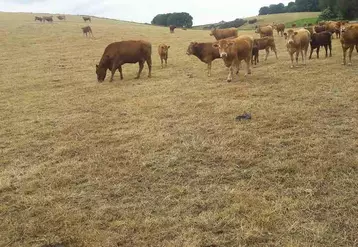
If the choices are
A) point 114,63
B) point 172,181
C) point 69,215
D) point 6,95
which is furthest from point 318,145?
point 6,95

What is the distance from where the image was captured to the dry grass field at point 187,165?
16.2 ft

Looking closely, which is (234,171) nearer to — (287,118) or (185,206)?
(185,206)

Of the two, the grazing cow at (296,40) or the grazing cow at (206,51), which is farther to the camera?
the grazing cow at (206,51)

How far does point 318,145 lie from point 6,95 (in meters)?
11.5

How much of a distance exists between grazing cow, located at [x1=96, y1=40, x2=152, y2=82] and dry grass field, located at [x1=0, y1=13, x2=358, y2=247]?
8.07 feet

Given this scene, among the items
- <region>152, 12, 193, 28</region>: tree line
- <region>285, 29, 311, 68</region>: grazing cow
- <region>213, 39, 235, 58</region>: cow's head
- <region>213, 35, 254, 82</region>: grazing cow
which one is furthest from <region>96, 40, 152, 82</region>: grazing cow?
<region>152, 12, 193, 28</region>: tree line

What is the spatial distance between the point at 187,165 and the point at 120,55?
990cm

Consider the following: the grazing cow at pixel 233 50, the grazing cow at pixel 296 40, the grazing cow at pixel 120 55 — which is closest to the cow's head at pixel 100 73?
the grazing cow at pixel 120 55

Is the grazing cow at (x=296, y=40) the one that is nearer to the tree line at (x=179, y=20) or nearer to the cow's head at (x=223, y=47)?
the cow's head at (x=223, y=47)

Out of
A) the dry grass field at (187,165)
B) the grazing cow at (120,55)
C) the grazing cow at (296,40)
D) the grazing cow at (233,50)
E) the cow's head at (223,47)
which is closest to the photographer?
the dry grass field at (187,165)

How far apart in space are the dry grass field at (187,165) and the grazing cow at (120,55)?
2460mm

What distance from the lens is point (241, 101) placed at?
10711 millimetres

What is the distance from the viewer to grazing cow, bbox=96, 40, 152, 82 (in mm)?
15852

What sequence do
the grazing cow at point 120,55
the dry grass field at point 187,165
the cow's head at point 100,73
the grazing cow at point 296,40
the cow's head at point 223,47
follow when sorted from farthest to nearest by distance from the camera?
1. the cow's head at point 100,73
2. the grazing cow at point 120,55
3. the grazing cow at point 296,40
4. the cow's head at point 223,47
5. the dry grass field at point 187,165
